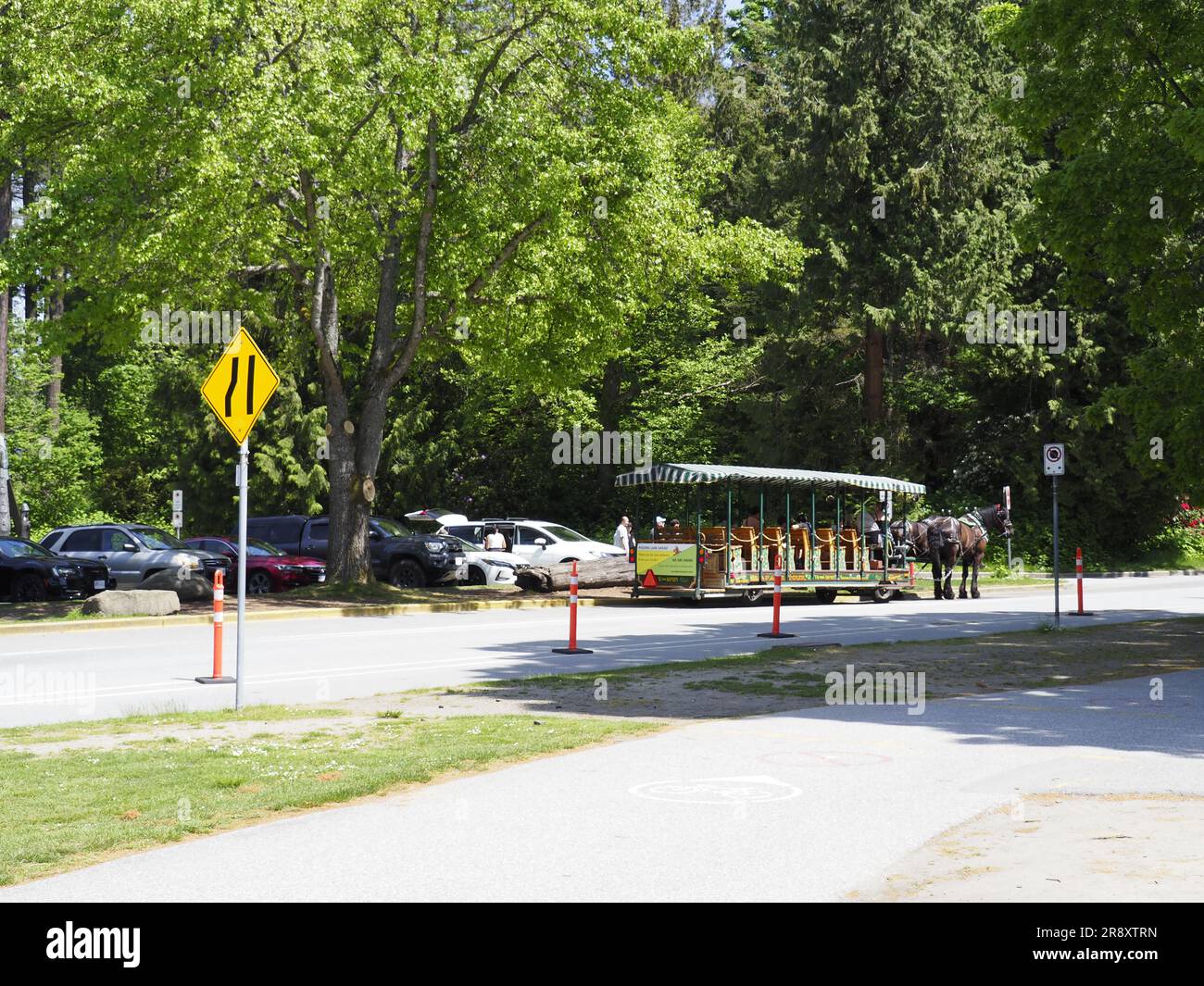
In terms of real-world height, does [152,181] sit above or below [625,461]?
above

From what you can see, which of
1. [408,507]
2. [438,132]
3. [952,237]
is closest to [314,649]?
[438,132]

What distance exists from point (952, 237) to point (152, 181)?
91.6ft

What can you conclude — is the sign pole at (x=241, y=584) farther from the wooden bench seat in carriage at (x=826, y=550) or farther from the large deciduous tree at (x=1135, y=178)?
the wooden bench seat in carriage at (x=826, y=550)

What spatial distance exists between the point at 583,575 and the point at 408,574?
510 centimetres

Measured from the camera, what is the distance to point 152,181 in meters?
26.7

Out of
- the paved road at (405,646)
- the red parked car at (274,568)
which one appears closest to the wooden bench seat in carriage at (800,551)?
the paved road at (405,646)

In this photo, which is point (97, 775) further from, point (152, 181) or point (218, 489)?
point (218, 489)

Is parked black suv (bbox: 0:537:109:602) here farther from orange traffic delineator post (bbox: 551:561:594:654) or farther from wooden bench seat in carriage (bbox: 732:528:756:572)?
orange traffic delineator post (bbox: 551:561:594:654)

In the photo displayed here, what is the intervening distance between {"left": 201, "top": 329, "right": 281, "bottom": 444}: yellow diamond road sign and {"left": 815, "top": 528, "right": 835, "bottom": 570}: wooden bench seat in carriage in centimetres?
2188

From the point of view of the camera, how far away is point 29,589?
31828mm

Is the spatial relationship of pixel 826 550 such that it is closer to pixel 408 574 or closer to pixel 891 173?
pixel 408 574

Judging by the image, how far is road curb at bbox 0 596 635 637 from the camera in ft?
75.1

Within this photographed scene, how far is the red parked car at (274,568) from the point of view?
3656 cm

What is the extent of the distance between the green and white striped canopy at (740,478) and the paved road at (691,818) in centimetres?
1827
